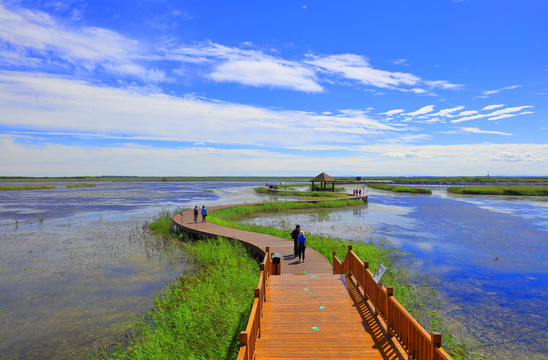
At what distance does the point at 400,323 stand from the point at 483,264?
1357 cm

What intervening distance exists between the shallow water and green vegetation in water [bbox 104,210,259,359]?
21.3ft

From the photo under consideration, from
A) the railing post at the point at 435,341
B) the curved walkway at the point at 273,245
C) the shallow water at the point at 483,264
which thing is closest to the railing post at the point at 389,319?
the railing post at the point at 435,341

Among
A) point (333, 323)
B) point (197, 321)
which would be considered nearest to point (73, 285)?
point (197, 321)

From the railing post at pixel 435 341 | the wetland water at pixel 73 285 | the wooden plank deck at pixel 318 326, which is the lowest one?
the wetland water at pixel 73 285

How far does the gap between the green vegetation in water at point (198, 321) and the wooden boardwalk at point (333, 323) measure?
3.19 ft

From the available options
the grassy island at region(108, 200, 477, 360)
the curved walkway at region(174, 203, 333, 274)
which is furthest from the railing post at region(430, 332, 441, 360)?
the curved walkway at region(174, 203, 333, 274)

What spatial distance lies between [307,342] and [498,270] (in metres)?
13.7

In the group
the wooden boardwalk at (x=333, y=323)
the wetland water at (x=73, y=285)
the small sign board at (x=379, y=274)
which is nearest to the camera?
the wooden boardwalk at (x=333, y=323)

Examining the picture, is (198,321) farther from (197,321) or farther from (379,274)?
(379,274)

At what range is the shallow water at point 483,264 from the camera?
923 centimetres

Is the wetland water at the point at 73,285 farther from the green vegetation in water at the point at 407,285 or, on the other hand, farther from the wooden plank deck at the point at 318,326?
the green vegetation in water at the point at 407,285

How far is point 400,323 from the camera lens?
5590mm

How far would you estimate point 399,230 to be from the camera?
25719mm

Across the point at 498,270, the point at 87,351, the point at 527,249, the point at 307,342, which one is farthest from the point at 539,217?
the point at 87,351
